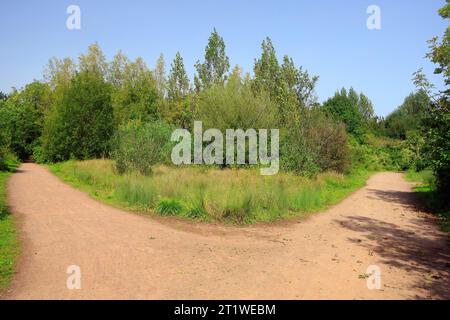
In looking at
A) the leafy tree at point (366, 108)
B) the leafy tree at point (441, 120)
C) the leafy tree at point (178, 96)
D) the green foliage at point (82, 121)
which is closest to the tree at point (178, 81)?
the leafy tree at point (178, 96)

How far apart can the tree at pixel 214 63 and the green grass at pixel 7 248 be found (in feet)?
90.4

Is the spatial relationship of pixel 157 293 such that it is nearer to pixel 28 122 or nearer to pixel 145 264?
pixel 145 264

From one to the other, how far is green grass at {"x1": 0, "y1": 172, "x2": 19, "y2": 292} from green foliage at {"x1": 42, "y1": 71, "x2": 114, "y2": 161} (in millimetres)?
20915

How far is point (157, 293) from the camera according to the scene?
500 centimetres

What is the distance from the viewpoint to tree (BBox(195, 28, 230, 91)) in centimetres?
3506

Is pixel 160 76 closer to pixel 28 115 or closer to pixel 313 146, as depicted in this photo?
pixel 28 115

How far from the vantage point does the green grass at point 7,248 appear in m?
5.61

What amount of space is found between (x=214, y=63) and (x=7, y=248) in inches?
1214

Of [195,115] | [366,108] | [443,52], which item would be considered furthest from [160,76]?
[366,108]

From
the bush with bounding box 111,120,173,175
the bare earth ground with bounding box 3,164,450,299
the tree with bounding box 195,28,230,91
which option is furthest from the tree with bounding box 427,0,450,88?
the tree with bounding box 195,28,230,91

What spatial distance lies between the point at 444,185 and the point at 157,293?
13433mm

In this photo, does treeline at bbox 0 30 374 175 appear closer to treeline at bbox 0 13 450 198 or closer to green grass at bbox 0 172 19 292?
treeline at bbox 0 13 450 198
